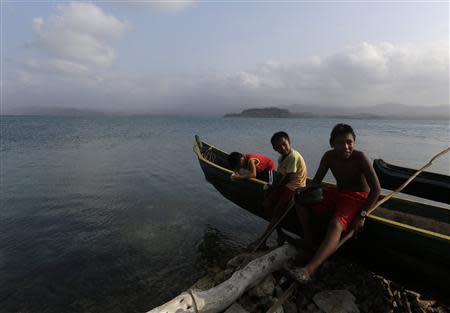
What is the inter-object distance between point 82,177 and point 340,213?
1398 centimetres

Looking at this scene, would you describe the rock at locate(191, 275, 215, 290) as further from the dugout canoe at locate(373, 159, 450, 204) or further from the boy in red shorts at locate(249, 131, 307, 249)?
the dugout canoe at locate(373, 159, 450, 204)

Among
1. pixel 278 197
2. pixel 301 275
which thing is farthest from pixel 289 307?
pixel 278 197

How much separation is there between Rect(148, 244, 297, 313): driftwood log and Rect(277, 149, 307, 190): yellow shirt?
4.88ft

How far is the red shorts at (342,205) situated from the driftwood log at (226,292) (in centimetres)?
109

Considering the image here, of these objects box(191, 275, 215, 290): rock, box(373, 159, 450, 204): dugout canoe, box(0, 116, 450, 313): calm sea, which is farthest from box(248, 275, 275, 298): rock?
box(373, 159, 450, 204): dugout canoe

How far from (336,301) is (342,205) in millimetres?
1496

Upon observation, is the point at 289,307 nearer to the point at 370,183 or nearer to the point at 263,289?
the point at 263,289

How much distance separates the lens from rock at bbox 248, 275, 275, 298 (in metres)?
4.43

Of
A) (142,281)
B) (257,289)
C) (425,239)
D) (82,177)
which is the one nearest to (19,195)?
(82,177)

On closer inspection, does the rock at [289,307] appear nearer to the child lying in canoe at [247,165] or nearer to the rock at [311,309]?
the rock at [311,309]

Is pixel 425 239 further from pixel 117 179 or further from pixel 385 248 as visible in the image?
pixel 117 179

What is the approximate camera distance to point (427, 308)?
469 centimetres

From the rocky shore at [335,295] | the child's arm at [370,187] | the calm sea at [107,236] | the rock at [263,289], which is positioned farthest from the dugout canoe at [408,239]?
the calm sea at [107,236]

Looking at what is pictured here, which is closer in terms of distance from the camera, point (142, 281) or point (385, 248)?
point (385, 248)
